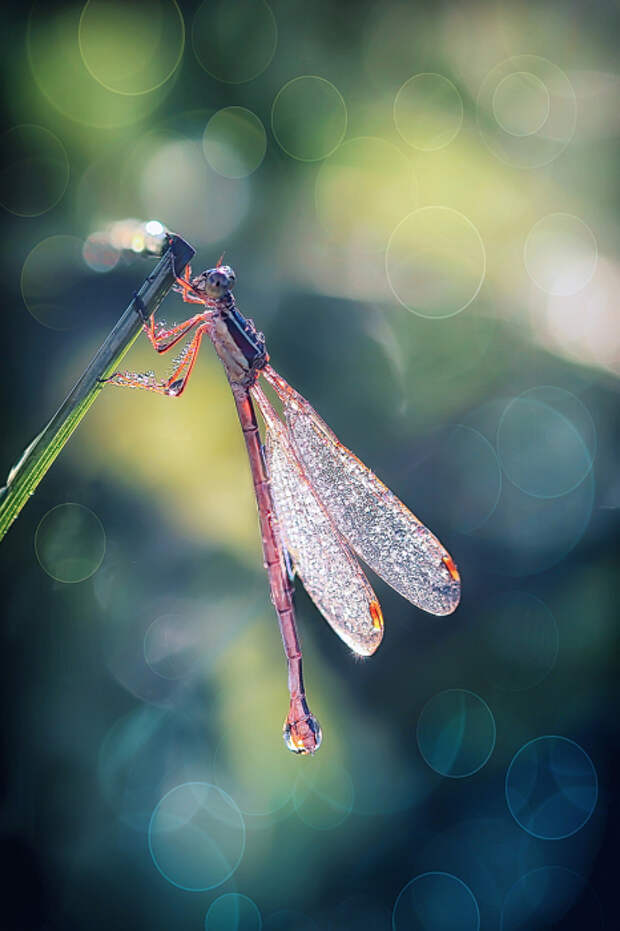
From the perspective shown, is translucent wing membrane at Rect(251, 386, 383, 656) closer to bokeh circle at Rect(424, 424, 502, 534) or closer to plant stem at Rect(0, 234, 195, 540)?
plant stem at Rect(0, 234, 195, 540)

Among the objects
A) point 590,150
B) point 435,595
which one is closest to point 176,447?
point 435,595

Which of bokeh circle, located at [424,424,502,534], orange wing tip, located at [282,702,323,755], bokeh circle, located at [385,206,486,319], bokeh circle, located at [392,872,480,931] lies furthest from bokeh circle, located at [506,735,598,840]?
bokeh circle, located at [385,206,486,319]

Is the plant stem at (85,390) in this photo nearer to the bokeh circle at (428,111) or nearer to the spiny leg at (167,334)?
the spiny leg at (167,334)

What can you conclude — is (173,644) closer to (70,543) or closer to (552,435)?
Answer: (70,543)

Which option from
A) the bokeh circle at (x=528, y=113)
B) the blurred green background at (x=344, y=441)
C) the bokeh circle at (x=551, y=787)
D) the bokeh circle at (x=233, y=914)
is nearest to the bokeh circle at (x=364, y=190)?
the blurred green background at (x=344, y=441)

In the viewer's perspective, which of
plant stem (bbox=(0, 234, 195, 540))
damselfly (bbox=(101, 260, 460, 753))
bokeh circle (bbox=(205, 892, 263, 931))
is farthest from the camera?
bokeh circle (bbox=(205, 892, 263, 931))

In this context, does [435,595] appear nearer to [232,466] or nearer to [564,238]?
[232,466]

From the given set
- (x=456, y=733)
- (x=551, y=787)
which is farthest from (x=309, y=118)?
(x=551, y=787)

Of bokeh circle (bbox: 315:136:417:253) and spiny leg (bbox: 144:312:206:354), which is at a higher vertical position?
bokeh circle (bbox: 315:136:417:253)
